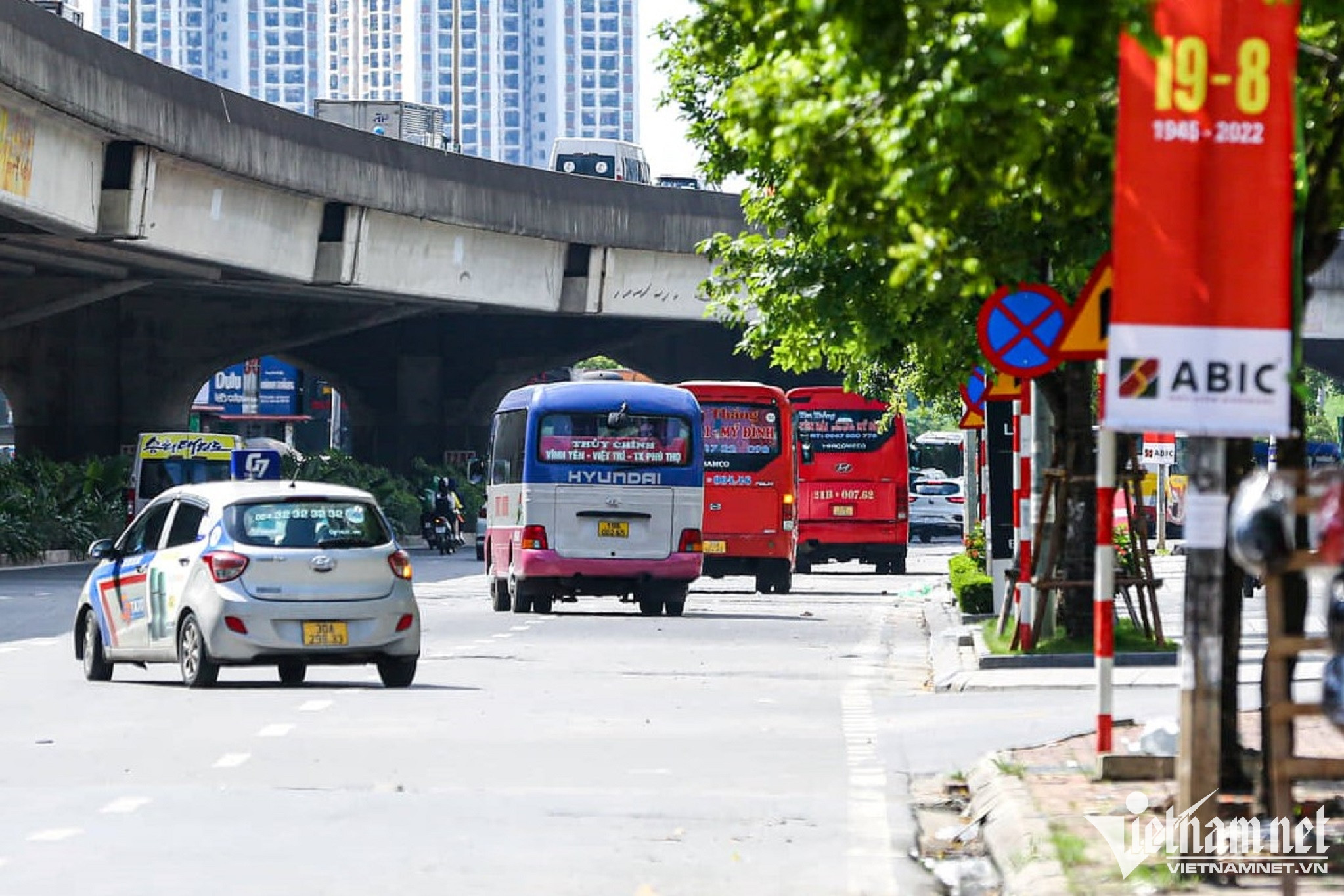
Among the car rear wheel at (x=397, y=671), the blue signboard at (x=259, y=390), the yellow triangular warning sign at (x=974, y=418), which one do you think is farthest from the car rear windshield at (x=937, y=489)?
the car rear wheel at (x=397, y=671)

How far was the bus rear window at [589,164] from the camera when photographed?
65875 millimetres

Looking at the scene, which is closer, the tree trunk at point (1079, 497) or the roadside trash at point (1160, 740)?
the roadside trash at point (1160, 740)

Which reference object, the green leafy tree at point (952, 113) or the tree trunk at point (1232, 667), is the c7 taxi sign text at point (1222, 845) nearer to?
the tree trunk at point (1232, 667)

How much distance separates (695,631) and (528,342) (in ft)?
140

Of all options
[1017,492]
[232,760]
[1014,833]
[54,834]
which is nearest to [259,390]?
[1017,492]

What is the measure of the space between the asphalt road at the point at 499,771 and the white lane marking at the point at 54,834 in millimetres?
19

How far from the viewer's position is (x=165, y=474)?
4906 cm

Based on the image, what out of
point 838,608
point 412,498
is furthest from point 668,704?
point 412,498

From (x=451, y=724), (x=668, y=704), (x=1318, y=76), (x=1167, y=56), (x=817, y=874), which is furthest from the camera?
(x=668, y=704)

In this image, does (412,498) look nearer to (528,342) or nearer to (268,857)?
(528,342)

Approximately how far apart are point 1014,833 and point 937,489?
62646 millimetres

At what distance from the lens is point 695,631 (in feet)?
88.4

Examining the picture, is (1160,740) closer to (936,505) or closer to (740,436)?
(740,436)

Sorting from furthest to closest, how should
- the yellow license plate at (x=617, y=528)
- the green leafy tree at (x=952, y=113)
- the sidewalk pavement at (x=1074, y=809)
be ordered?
1. the yellow license plate at (x=617, y=528)
2. the sidewalk pavement at (x=1074, y=809)
3. the green leafy tree at (x=952, y=113)
